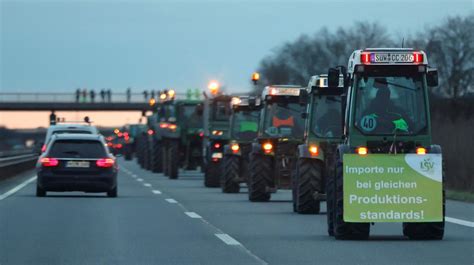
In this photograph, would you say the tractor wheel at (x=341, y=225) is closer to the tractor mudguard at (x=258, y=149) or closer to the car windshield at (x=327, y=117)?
the car windshield at (x=327, y=117)

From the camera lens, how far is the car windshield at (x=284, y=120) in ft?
101

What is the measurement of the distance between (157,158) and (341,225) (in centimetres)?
4071

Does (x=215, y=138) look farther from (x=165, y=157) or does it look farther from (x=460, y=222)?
(x=460, y=222)

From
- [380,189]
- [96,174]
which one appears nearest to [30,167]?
[96,174]

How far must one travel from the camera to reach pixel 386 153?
64.5 ft

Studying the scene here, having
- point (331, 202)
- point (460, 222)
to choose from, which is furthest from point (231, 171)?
point (331, 202)

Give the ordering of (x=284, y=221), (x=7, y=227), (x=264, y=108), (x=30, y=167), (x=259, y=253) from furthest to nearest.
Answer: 1. (x=30, y=167)
2. (x=264, y=108)
3. (x=284, y=221)
4. (x=7, y=227)
5. (x=259, y=253)

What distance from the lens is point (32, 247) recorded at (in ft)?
57.8

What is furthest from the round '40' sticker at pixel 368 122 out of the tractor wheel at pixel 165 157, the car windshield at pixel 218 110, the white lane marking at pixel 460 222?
the tractor wheel at pixel 165 157

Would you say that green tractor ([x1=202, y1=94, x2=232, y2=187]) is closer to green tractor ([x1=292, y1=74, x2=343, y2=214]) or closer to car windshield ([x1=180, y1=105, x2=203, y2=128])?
car windshield ([x1=180, y1=105, x2=203, y2=128])

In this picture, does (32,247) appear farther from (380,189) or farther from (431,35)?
(431,35)

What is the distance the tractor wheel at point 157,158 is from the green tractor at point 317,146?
108ft

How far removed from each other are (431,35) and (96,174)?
76.1m

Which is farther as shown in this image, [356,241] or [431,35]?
[431,35]
